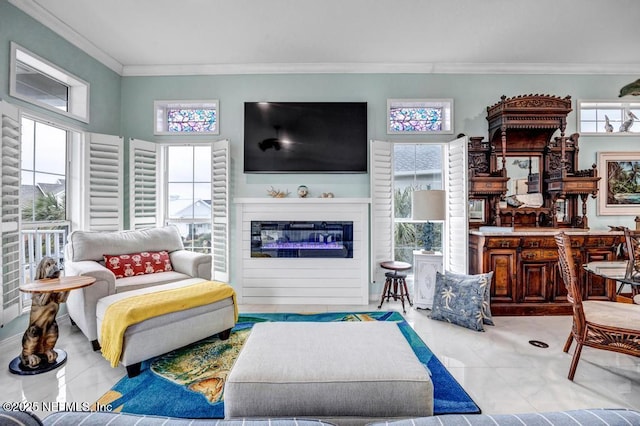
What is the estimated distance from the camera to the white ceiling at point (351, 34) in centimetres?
281

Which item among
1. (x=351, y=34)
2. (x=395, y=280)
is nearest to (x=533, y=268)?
(x=395, y=280)

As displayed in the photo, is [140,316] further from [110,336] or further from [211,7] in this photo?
[211,7]

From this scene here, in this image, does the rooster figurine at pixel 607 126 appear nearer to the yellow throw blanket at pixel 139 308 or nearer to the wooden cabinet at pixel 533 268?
the wooden cabinet at pixel 533 268

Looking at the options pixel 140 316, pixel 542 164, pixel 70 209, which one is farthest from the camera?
pixel 542 164

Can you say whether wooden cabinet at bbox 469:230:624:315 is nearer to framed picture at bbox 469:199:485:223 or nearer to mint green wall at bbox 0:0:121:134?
framed picture at bbox 469:199:485:223

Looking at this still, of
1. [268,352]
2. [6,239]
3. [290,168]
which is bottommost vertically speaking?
[268,352]

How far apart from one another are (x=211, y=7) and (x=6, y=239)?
2.68 m

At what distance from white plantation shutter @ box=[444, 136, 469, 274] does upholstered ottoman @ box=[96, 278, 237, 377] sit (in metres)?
2.61

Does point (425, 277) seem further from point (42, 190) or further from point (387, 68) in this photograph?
point (42, 190)

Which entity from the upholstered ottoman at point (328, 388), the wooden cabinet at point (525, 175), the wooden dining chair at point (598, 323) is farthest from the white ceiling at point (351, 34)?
the upholstered ottoman at point (328, 388)

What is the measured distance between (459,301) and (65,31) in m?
4.92

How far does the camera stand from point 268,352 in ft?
5.32

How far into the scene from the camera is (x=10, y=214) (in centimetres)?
256

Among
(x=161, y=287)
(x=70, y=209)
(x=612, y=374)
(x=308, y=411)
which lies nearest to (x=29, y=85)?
(x=70, y=209)
